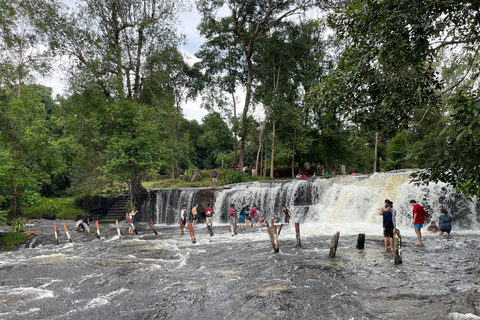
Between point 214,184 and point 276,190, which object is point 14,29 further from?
point 276,190

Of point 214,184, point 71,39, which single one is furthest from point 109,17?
point 214,184

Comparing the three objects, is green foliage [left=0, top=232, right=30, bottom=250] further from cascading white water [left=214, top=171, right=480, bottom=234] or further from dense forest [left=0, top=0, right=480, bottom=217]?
cascading white water [left=214, top=171, right=480, bottom=234]

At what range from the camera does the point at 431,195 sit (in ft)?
57.9

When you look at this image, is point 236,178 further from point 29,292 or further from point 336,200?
point 29,292

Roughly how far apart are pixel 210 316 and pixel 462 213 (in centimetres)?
1547

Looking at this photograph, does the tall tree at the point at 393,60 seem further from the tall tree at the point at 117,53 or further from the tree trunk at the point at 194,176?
the tree trunk at the point at 194,176

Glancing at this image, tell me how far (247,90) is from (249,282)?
2592 centimetres

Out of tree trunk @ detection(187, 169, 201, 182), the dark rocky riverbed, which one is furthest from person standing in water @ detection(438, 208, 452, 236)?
tree trunk @ detection(187, 169, 201, 182)

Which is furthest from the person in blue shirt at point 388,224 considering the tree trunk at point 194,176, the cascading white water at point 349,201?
the tree trunk at point 194,176

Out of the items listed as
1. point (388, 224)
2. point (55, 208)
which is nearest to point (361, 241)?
point (388, 224)

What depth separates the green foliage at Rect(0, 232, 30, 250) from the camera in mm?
16328

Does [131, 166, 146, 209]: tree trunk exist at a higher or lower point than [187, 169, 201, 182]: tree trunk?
lower

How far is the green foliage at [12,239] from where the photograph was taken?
1633 cm

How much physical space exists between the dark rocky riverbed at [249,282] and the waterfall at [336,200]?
289 cm
